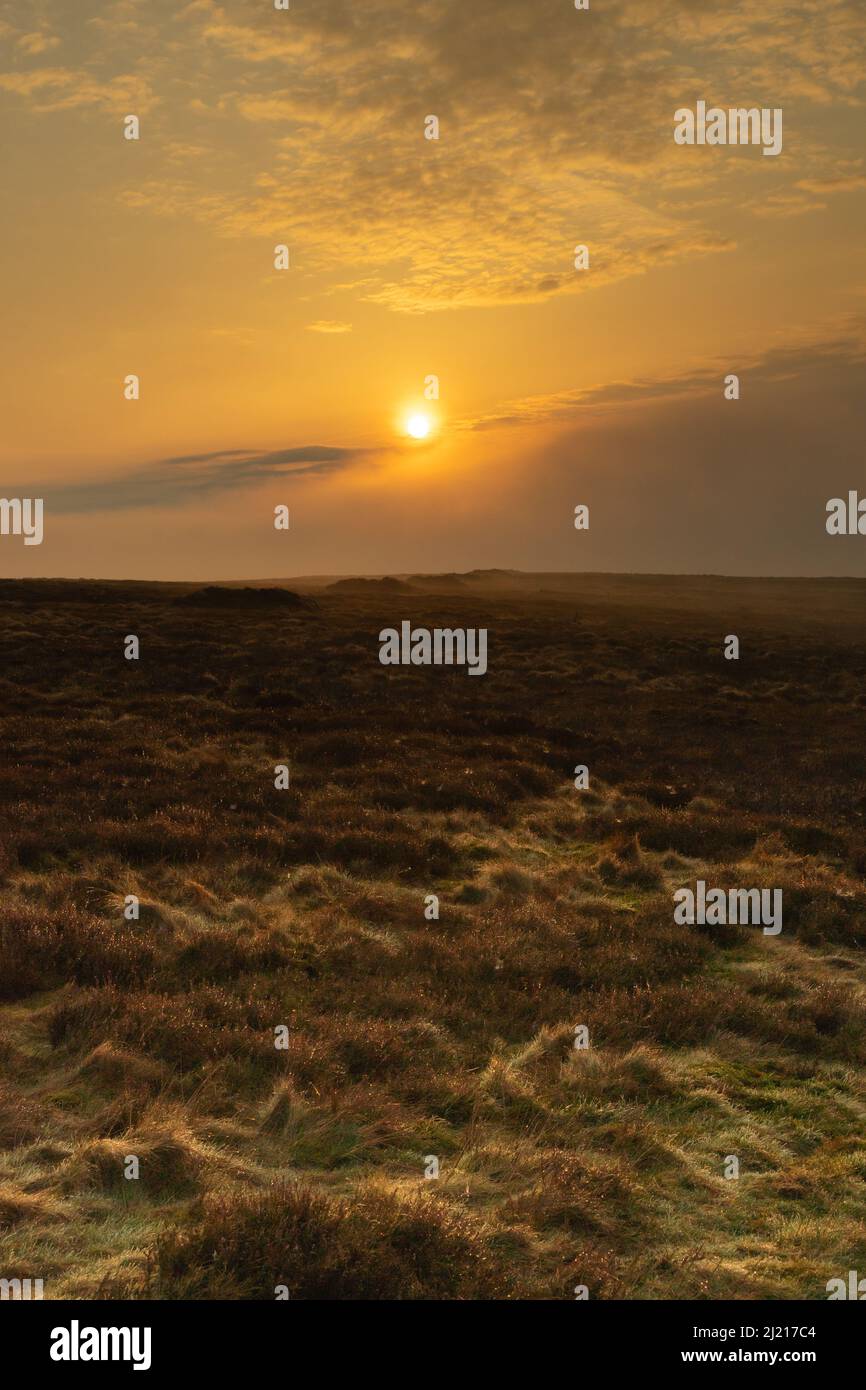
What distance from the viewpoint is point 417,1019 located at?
8.20 meters

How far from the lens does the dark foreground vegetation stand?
5.20m

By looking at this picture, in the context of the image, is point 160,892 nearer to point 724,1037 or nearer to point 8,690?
point 724,1037

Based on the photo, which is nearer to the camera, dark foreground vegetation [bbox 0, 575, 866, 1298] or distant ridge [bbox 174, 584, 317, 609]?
dark foreground vegetation [bbox 0, 575, 866, 1298]

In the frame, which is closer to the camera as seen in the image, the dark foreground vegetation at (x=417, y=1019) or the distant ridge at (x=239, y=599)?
the dark foreground vegetation at (x=417, y=1019)

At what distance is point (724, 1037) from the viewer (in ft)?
27.7

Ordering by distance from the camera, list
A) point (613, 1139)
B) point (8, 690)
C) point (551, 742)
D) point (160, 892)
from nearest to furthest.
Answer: point (613, 1139) < point (160, 892) < point (551, 742) < point (8, 690)

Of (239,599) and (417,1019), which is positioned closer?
(417,1019)

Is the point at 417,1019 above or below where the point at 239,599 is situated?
below

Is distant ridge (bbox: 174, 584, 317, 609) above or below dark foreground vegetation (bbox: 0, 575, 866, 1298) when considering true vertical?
above

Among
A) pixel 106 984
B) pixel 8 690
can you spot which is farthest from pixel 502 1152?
pixel 8 690

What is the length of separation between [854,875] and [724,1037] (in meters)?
6.31

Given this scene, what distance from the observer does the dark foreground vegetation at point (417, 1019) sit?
5203 mm

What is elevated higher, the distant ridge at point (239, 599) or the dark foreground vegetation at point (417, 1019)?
the distant ridge at point (239, 599)
